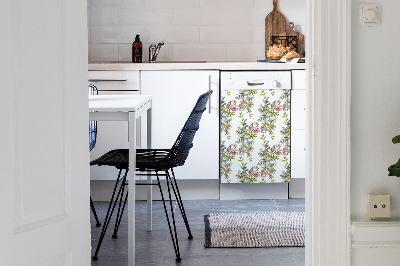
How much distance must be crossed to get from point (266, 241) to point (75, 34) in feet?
6.21

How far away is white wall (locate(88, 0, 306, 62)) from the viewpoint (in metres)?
4.35

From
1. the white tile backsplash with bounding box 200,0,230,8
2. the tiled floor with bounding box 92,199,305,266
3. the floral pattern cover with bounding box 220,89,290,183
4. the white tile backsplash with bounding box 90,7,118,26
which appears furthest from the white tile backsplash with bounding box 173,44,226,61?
the tiled floor with bounding box 92,199,305,266

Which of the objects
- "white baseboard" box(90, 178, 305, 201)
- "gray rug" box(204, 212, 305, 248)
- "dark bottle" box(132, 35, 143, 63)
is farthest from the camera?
"dark bottle" box(132, 35, 143, 63)

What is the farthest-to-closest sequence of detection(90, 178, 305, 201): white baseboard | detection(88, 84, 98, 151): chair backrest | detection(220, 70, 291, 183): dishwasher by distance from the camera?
detection(90, 178, 305, 201): white baseboard
detection(220, 70, 291, 183): dishwasher
detection(88, 84, 98, 151): chair backrest


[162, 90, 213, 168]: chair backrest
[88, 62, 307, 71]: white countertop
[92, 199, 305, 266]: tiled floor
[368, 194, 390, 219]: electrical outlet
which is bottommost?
[92, 199, 305, 266]: tiled floor

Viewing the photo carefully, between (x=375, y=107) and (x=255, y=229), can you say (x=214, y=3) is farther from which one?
(x=375, y=107)

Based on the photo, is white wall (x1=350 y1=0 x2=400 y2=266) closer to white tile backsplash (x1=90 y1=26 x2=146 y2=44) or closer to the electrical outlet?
the electrical outlet

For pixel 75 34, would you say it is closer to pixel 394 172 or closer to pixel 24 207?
pixel 24 207

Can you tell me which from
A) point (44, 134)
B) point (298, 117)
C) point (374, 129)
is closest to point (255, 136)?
point (298, 117)

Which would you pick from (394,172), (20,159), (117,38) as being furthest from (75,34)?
(117,38)

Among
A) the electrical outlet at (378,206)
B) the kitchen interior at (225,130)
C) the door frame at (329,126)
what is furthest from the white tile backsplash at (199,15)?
the electrical outlet at (378,206)

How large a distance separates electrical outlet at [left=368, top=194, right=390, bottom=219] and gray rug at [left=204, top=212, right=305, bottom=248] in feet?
3.80

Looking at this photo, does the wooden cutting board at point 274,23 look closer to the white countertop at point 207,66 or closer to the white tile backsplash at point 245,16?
the white tile backsplash at point 245,16

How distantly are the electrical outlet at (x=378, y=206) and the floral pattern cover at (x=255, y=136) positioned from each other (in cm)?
208
